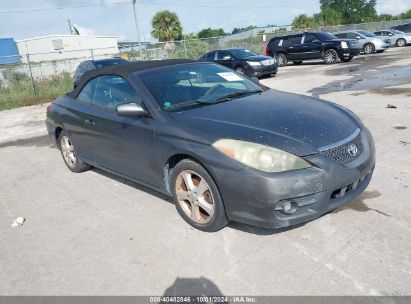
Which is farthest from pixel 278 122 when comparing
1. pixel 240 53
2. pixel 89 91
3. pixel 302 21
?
pixel 302 21

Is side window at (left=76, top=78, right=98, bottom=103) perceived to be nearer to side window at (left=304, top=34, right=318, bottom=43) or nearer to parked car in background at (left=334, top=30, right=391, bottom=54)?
side window at (left=304, top=34, right=318, bottom=43)

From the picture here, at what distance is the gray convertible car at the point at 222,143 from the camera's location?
299 cm

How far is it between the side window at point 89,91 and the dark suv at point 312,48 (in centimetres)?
1705

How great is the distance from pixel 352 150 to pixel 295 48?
62.0 ft

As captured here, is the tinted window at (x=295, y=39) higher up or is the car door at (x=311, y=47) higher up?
the tinted window at (x=295, y=39)

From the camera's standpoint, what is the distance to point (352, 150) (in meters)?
3.27

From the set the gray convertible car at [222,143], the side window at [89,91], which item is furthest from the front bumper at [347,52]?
the side window at [89,91]

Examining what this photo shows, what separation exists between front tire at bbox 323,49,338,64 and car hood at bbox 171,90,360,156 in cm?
1707

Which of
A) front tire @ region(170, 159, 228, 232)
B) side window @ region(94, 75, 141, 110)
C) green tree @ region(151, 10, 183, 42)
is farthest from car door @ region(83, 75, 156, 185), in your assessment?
green tree @ region(151, 10, 183, 42)

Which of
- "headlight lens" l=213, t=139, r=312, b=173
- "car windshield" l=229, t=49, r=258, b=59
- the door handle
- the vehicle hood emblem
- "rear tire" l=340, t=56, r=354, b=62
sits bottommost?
"rear tire" l=340, t=56, r=354, b=62

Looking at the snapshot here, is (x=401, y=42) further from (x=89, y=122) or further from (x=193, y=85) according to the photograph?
(x=89, y=122)

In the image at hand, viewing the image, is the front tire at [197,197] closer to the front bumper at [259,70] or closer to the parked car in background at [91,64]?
the parked car in background at [91,64]

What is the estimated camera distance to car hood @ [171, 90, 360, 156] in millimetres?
3098

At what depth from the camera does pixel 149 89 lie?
12.9 feet
